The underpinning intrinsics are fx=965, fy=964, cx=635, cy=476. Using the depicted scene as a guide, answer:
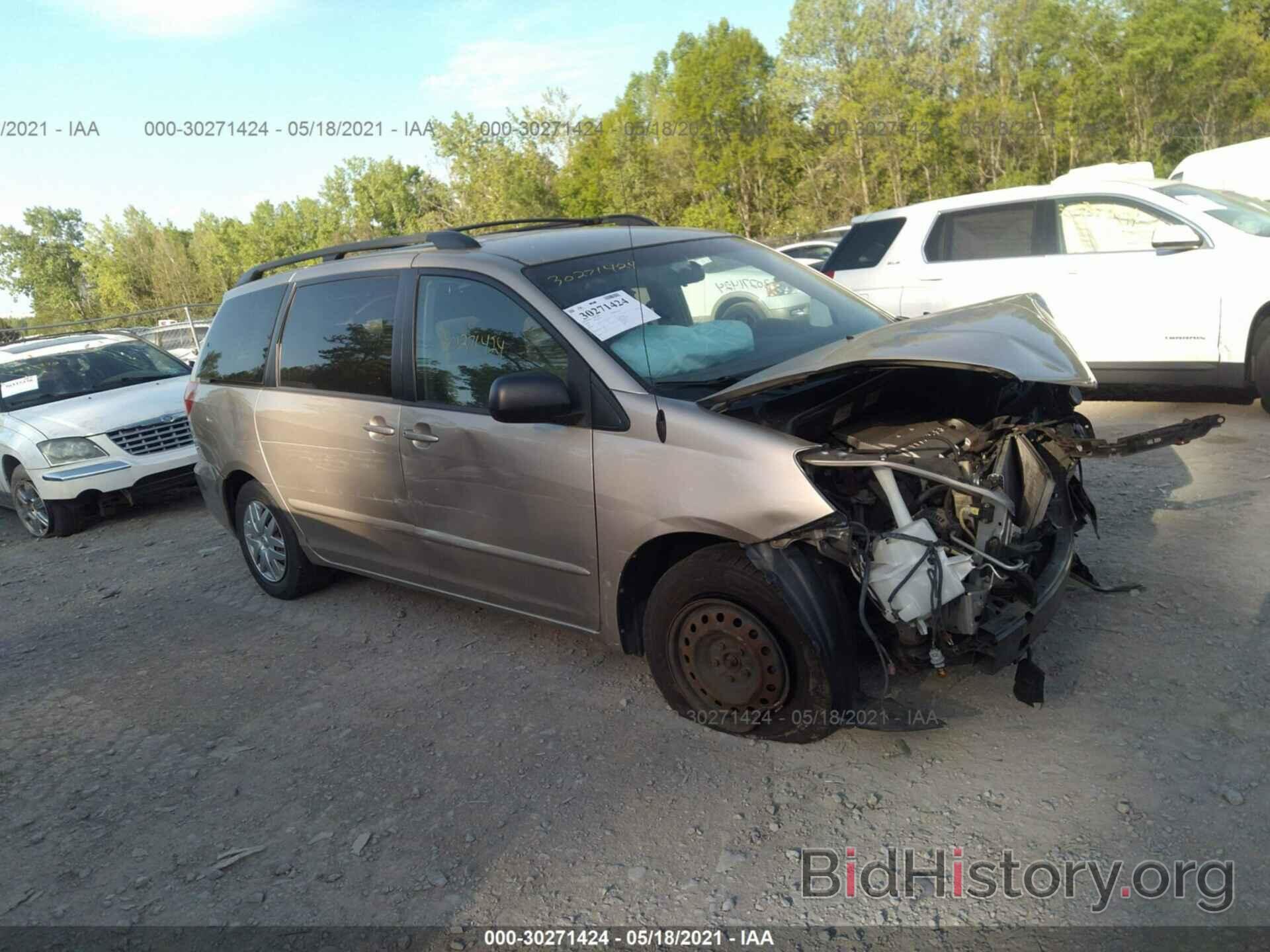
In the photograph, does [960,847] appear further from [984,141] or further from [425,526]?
[984,141]

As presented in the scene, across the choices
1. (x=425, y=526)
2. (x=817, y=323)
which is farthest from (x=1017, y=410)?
(x=425, y=526)

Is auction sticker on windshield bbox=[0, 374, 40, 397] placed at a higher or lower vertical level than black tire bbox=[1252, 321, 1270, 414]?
higher

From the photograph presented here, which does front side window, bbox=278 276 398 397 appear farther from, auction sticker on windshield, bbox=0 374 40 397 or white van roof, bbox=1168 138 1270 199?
white van roof, bbox=1168 138 1270 199

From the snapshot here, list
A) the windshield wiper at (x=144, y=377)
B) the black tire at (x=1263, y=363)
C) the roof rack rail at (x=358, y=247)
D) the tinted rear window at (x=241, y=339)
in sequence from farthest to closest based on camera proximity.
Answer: the windshield wiper at (x=144, y=377) → the black tire at (x=1263, y=363) → the tinted rear window at (x=241, y=339) → the roof rack rail at (x=358, y=247)

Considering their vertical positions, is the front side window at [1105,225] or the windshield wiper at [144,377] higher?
the front side window at [1105,225]

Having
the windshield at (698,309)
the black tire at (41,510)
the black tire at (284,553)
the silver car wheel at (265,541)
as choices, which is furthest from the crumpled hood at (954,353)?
the black tire at (41,510)

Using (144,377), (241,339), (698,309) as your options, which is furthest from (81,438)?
(698,309)

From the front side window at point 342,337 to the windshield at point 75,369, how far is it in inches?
185

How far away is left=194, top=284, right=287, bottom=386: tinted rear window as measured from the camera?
525 centimetres

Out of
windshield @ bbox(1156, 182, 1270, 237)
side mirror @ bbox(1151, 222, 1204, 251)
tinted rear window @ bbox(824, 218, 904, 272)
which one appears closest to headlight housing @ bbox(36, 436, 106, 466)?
tinted rear window @ bbox(824, 218, 904, 272)

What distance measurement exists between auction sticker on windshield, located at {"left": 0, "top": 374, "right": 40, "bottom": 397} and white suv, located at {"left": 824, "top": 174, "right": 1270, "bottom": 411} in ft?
23.9

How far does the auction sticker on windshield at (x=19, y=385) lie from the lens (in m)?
8.59

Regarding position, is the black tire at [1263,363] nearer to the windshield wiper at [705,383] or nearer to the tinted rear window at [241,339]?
the windshield wiper at [705,383]
